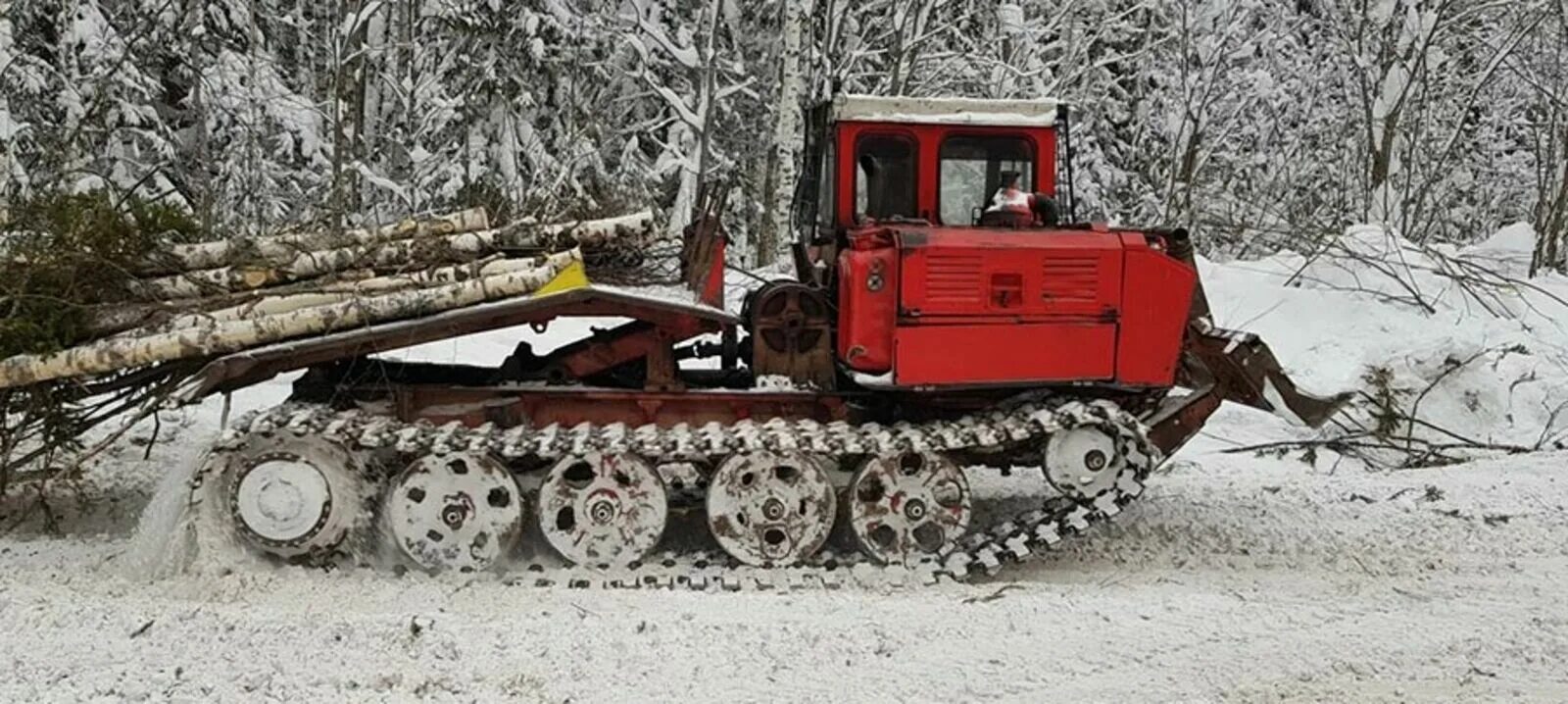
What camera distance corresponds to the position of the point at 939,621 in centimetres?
552

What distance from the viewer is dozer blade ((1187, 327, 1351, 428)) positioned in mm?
7145

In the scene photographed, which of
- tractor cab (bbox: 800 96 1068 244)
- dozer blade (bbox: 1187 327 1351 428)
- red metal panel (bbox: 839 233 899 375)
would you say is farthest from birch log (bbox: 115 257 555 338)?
dozer blade (bbox: 1187 327 1351 428)

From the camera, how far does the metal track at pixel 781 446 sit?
6.21 metres

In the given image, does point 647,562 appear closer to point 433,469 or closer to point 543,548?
point 543,548

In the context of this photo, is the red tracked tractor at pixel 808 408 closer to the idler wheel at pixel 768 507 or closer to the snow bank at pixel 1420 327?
the idler wheel at pixel 768 507

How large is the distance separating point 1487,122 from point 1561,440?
1996 centimetres

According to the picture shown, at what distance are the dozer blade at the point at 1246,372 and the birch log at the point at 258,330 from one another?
359 centimetres

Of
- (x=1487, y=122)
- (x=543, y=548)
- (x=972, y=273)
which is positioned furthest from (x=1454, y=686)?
(x=1487, y=122)

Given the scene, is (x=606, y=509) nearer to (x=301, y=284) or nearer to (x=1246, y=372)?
(x=301, y=284)

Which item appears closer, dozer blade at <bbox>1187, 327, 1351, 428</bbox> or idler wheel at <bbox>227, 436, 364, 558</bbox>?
idler wheel at <bbox>227, 436, 364, 558</bbox>

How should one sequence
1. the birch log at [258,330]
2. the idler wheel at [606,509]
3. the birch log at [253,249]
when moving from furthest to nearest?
the birch log at [253,249], the idler wheel at [606,509], the birch log at [258,330]

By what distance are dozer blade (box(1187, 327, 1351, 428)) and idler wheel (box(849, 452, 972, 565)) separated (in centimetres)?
172

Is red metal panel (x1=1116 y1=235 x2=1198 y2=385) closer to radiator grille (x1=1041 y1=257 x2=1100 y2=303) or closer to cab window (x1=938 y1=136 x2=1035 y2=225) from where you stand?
radiator grille (x1=1041 y1=257 x2=1100 y2=303)

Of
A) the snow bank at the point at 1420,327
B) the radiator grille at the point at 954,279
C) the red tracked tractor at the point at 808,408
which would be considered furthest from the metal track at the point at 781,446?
the snow bank at the point at 1420,327
